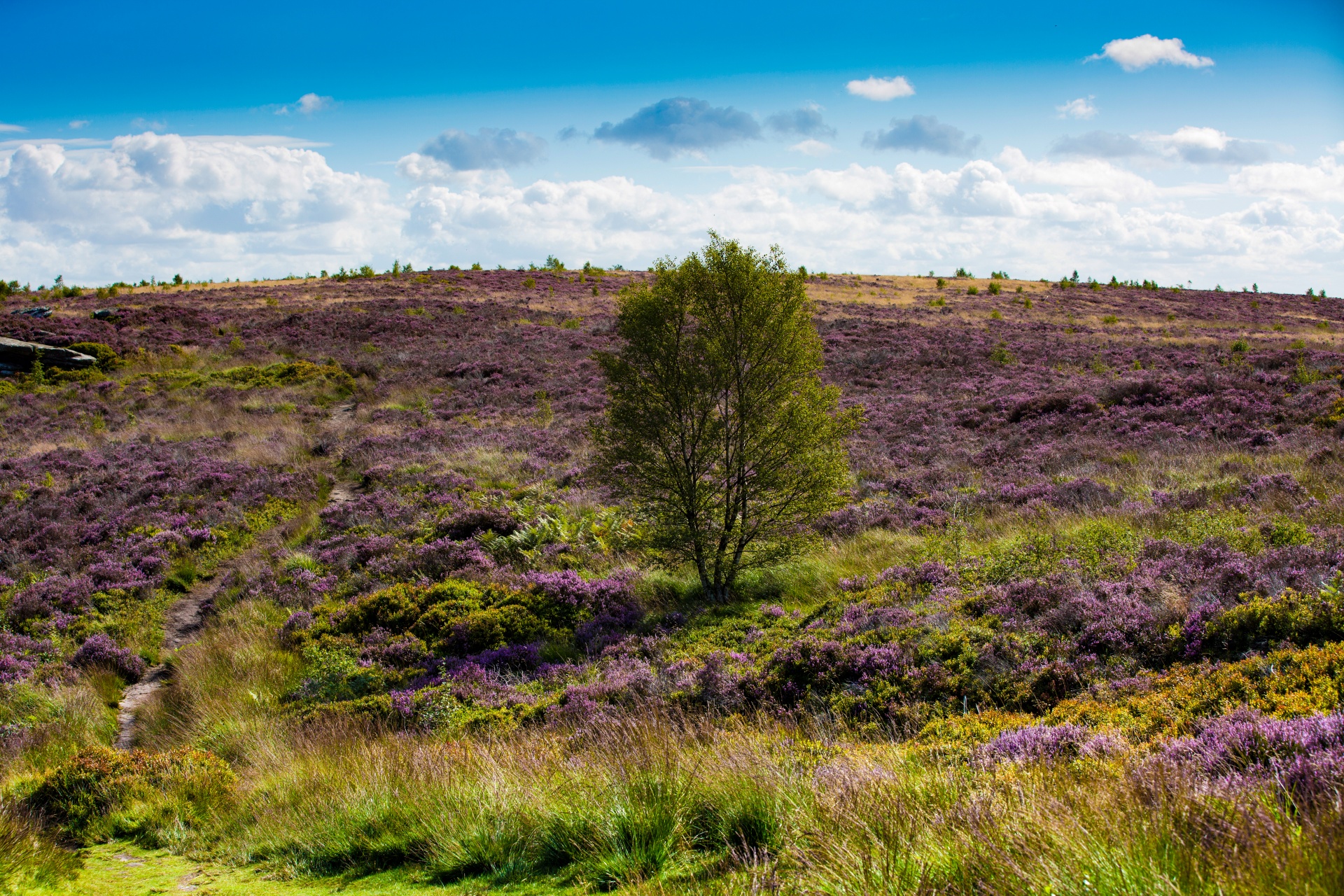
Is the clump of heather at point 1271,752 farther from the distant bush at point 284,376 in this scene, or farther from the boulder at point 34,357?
the boulder at point 34,357

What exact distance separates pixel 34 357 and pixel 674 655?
3360cm

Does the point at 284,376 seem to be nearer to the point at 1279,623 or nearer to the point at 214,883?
the point at 214,883

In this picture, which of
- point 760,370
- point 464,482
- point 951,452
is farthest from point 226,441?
point 951,452

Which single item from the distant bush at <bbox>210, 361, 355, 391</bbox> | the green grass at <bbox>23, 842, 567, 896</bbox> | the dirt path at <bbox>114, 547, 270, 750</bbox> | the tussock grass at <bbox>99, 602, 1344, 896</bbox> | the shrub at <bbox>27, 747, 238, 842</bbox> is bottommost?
the dirt path at <bbox>114, 547, 270, 750</bbox>

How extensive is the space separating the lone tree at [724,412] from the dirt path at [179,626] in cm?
705

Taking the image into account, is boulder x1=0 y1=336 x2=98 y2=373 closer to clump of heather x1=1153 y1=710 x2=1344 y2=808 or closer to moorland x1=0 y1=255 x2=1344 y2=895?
moorland x1=0 y1=255 x2=1344 y2=895

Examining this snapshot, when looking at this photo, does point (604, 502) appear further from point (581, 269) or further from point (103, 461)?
point (581, 269)

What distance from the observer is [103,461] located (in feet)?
61.5

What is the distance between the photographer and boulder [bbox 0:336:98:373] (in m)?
28.2

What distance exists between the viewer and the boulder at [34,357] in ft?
92.5

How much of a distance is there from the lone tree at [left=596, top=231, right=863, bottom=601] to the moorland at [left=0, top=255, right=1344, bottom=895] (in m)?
0.96

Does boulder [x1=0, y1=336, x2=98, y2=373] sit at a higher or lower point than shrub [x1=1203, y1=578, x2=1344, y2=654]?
higher

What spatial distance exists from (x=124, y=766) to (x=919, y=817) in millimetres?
6756

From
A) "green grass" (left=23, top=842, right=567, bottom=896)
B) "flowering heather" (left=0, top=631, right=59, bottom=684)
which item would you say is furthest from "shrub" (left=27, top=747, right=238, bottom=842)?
"flowering heather" (left=0, top=631, right=59, bottom=684)
